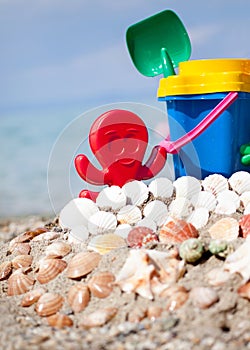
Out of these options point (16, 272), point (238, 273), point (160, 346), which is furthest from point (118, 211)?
point (160, 346)

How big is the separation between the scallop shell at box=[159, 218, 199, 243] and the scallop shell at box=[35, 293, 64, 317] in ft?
1.36

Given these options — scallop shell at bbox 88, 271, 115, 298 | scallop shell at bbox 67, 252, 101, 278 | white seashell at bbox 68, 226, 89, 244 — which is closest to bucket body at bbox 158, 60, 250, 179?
white seashell at bbox 68, 226, 89, 244

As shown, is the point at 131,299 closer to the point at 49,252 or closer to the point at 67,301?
the point at 67,301

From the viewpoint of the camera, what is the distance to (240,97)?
2.49 metres

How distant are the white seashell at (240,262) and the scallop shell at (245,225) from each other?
290mm

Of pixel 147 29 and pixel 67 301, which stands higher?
pixel 147 29

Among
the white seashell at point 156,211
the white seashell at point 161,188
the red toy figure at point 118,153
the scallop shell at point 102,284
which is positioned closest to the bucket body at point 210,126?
the red toy figure at point 118,153

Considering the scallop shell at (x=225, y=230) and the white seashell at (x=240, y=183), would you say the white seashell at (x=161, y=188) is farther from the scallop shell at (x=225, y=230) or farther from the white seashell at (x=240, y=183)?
the scallop shell at (x=225, y=230)

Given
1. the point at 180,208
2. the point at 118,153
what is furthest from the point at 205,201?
the point at 118,153

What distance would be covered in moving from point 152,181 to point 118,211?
0.76ft

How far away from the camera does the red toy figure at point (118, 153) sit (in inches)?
95.6

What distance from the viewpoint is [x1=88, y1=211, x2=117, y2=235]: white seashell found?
2.14m

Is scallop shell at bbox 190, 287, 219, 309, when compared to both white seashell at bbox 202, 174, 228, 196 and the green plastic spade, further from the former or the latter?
the green plastic spade

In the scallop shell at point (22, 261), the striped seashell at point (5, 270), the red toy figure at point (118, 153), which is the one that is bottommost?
the striped seashell at point (5, 270)
